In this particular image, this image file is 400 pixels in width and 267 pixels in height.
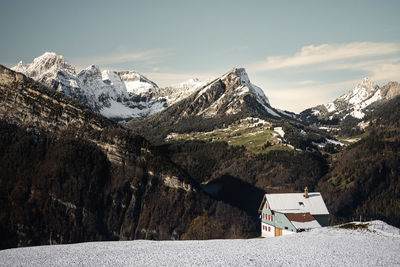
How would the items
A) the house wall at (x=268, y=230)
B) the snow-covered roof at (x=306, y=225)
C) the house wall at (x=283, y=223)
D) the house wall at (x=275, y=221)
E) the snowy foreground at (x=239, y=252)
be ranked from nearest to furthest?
the snowy foreground at (x=239, y=252)
the snow-covered roof at (x=306, y=225)
the house wall at (x=283, y=223)
the house wall at (x=275, y=221)
the house wall at (x=268, y=230)

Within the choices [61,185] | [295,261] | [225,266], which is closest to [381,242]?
[295,261]

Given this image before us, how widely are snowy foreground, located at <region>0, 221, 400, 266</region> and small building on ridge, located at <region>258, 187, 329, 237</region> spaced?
109 ft

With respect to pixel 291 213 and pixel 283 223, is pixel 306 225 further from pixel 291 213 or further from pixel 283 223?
pixel 283 223

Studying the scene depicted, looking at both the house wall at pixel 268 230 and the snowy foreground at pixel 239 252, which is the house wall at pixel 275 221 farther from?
the snowy foreground at pixel 239 252

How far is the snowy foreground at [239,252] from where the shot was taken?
177 feet

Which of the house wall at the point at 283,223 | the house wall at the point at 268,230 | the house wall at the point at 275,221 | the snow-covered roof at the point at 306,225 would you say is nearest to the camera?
the snow-covered roof at the point at 306,225

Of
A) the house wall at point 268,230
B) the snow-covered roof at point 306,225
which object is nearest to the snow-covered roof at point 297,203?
the house wall at point 268,230

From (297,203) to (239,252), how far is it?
2270 inches

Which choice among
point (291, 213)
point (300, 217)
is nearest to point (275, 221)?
point (291, 213)

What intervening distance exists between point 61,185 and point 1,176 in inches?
1045

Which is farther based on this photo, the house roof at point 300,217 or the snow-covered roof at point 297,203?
the snow-covered roof at point 297,203

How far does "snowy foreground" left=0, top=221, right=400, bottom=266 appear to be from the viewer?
53.9m

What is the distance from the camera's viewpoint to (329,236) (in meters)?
69.9

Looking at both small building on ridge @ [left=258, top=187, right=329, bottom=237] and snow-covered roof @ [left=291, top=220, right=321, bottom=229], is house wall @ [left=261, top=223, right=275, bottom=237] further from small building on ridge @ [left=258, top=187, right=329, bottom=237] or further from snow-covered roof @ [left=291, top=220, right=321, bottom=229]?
snow-covered roof @ [left=291, top=220, right=321, bottom=229]
